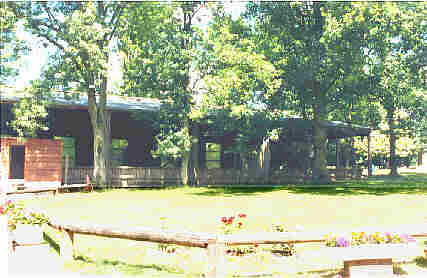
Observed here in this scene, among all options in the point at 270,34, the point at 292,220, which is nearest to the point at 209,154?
the point at 270,34

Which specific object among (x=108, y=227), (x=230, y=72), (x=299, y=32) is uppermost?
(x=299, y=32)

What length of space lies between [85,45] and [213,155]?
1501 centimetres

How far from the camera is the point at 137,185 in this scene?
27203 mm

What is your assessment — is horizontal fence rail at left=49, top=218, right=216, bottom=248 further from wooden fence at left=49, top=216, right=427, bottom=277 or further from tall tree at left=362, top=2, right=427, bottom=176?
tall tree at left=362, top=2, right=427, bottom=176

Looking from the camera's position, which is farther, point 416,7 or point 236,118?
point 416,7

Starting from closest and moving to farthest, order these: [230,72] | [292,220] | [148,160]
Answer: [292,220] < [230,72] < [148,160]

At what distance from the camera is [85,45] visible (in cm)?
2197

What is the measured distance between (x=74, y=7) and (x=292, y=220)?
18.9m

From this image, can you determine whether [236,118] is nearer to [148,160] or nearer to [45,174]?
[148,160]

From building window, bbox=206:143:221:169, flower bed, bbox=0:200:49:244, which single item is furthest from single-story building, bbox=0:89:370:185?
flower bed, bbox=0:200:49:244

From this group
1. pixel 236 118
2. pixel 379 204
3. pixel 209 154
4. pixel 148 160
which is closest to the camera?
pixel 379 204

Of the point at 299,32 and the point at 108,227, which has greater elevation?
the point at 299,32

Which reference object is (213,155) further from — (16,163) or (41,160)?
(16,163)

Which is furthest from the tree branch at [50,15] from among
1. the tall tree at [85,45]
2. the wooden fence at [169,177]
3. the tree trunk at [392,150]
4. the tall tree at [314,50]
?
the tree trunk at [392,150]
